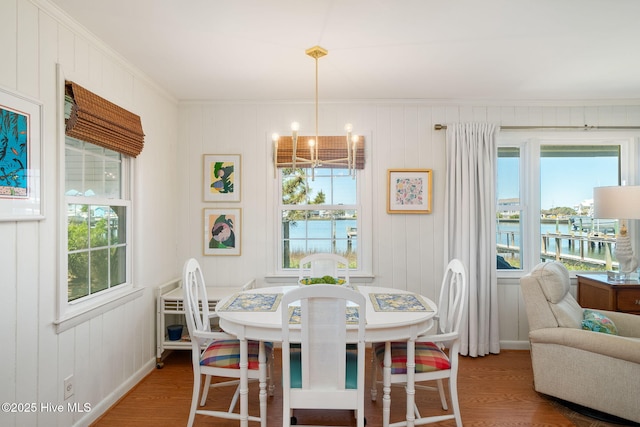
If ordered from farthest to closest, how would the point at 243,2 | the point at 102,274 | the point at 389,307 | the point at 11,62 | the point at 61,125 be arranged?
the point at 102,274
the point at 389,307
the point at 61,125
the point at 243,2
the point at 11,62

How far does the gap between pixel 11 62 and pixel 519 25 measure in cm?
279

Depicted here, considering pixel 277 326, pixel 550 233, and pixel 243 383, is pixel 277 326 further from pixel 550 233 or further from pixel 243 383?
pixel 550 233

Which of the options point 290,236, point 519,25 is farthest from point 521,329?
point 519,25

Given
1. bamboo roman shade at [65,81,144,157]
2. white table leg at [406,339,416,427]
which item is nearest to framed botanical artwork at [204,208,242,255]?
bamboo roman shade at [65,81,144,157]

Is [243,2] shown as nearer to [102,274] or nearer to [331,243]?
[102,274]

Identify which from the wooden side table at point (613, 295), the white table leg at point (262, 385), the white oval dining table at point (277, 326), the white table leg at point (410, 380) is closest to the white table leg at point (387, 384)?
the white oval dining table at point (277, 326)

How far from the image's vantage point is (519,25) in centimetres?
235

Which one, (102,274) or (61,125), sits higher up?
(61,125)

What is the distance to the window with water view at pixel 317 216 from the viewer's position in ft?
13.1

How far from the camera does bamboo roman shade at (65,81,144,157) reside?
2.33 m

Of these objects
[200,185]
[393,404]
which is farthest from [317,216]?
[393,404]

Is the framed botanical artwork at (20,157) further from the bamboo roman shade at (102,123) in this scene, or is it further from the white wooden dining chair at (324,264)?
the white wooden dining chair at (324,264)

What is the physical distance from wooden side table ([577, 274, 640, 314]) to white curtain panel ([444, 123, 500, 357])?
794 mm

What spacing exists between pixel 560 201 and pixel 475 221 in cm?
105
